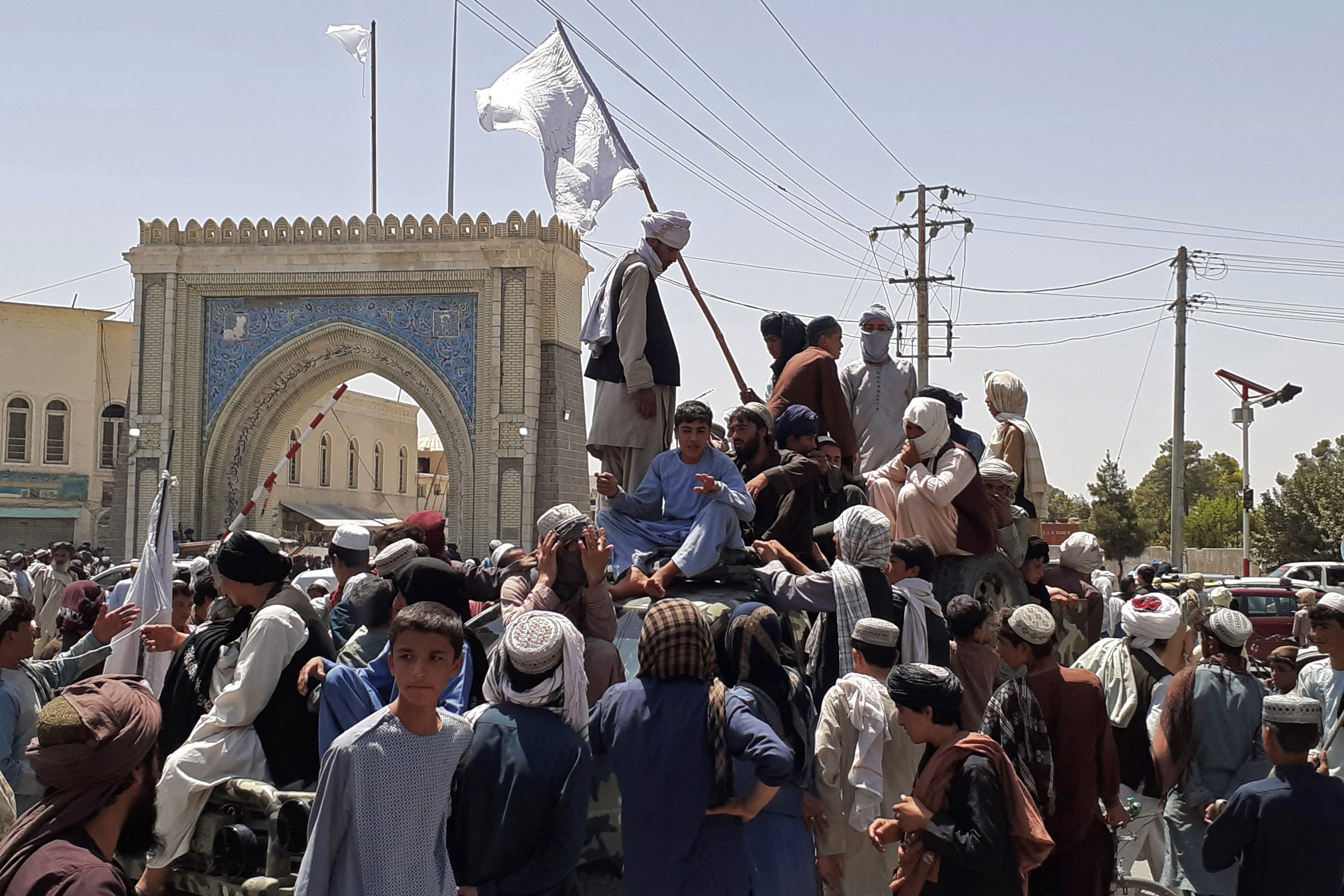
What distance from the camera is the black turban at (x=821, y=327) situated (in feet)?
23.0

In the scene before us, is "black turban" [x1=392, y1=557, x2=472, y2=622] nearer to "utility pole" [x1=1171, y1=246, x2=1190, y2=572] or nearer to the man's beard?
the man's beard

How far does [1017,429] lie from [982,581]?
4.84 ft

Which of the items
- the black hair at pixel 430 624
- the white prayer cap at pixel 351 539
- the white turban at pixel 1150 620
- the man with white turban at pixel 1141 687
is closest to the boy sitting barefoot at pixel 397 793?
the black hair at pixel 430 624

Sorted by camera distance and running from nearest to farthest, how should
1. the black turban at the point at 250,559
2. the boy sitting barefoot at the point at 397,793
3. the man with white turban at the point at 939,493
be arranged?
the boy sitting barefoot at the point at 397,793
the black turban at the point at 250,559
the man with white turban at the point at 939,493

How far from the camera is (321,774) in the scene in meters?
2.95

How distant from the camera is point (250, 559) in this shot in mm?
4129

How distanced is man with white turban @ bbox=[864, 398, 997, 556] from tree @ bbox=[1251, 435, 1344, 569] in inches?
1170

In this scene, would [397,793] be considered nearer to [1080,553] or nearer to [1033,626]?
[1033,626]

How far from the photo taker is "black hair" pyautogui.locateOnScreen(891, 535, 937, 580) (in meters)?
4.82

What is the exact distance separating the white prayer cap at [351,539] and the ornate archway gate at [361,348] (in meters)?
Result: 20.7

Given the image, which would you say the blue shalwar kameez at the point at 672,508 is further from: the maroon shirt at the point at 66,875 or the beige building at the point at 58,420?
the beige building at the point at 58,420

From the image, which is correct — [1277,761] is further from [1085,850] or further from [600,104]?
[600,104]

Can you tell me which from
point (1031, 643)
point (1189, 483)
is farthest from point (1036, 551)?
point (1189, 483)

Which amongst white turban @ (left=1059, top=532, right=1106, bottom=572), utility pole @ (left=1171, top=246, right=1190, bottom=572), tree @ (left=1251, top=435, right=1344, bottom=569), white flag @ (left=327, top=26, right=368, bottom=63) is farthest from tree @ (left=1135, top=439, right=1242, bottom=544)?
white turban @ (left=1059, top=532, right=1106, bottom=572)
